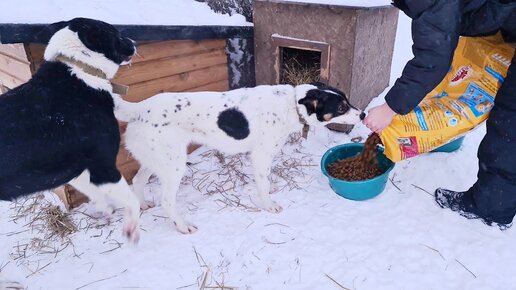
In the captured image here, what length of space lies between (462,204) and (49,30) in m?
3.65

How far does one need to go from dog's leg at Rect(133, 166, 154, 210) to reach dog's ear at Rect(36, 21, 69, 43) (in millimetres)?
1313

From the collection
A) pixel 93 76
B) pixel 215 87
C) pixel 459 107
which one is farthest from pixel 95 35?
Answer: pixel 459 107

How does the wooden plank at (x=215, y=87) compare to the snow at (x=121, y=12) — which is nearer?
the snow at (x=121, y=12)

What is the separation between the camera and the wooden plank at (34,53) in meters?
2.94

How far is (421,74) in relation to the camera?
2.50m

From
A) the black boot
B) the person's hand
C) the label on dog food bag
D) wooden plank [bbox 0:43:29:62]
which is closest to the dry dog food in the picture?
the label on dog food bag

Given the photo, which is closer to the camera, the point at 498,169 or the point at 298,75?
the point at 498,169

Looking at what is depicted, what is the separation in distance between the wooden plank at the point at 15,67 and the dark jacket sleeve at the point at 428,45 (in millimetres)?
2960

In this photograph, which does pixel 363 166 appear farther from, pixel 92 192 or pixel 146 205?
pixel 92 192

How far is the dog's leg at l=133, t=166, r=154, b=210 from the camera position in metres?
3.42

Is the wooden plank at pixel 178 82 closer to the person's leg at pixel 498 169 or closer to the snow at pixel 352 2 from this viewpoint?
the snow at pixel 352 2

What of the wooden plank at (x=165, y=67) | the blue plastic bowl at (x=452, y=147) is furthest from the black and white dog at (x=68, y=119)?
the blue plastic bowl at (x=452, y=147)

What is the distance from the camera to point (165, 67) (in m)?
3.82

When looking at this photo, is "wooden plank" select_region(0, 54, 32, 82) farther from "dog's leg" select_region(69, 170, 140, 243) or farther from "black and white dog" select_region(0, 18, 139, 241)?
"dog's leg" select_region(69, 170, 140, 243)
